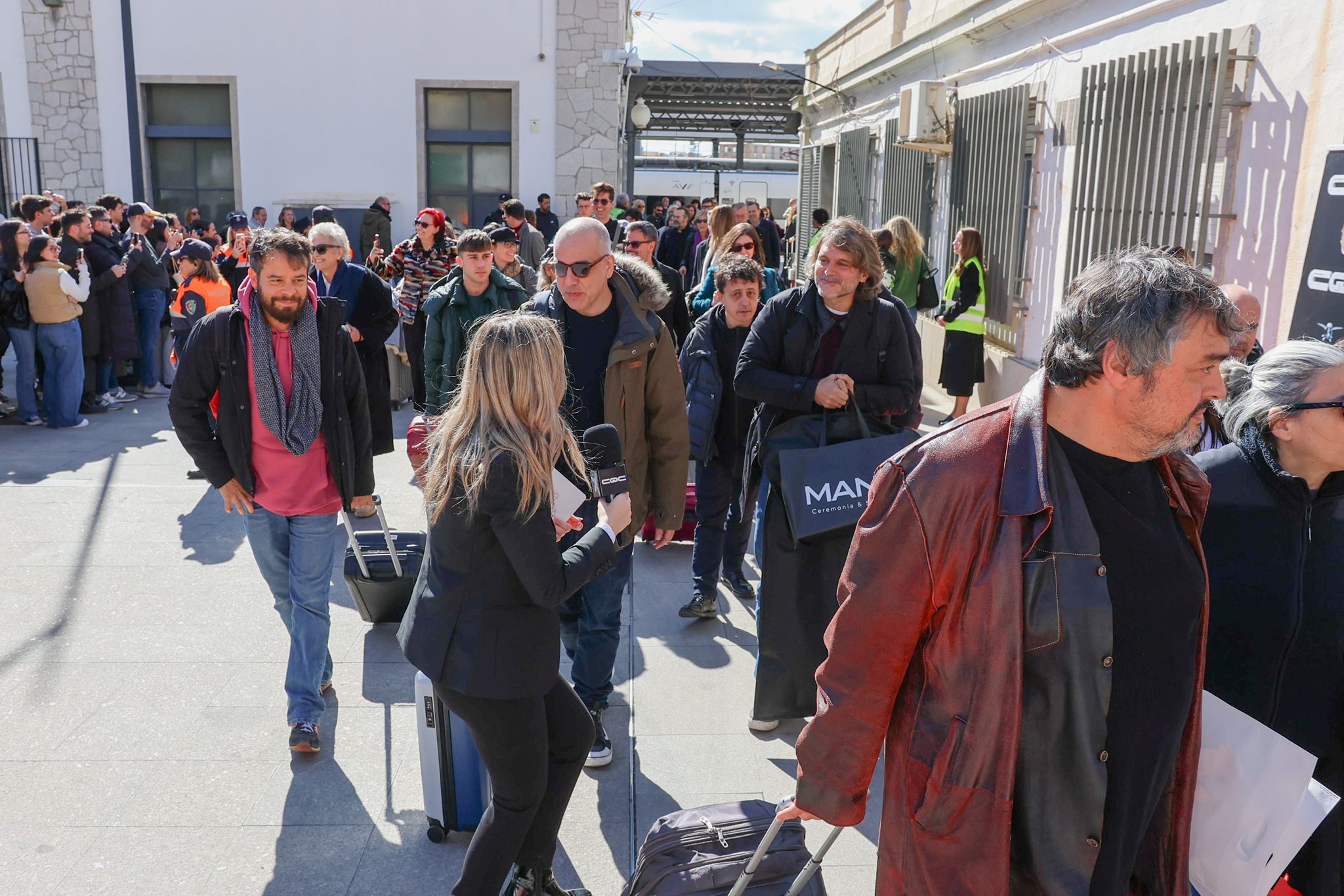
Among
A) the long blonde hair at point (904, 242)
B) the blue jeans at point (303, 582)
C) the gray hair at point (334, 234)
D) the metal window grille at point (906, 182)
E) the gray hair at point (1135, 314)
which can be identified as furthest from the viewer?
the metal window grille at point (906, 182)

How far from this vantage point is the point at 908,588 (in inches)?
77.2

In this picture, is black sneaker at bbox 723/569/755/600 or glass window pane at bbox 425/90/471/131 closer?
black sneaker at bbox 723/569/755/600

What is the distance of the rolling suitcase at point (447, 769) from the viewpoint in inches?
137

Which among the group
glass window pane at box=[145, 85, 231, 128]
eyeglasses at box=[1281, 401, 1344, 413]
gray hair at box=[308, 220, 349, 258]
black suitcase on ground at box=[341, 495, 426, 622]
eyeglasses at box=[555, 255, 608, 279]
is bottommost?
black suitcase on ground at box=[341, 495, 426, 622]

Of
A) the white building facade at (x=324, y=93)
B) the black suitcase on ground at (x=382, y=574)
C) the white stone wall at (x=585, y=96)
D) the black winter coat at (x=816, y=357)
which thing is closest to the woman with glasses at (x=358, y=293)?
the black suitcase on ground at (x=382, y=574)

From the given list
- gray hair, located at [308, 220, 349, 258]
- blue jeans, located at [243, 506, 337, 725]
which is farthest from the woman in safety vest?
blue jeans, located at [243, 506, 337, 725]

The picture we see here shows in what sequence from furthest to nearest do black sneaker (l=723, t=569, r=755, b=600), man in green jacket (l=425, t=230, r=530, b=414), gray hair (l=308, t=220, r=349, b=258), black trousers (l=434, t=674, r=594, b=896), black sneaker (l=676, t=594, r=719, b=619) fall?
gray hair (l=308, t=220, r=349, b=258) < man in green jacket (l=425, t=230, r=530, b=414) < black sneaker (l=723, t=569, r=755, b=600) < black sneaker (l=676, t=594, r=719, b=619) < black trousers (l=434, t=674, r=594, b=896)

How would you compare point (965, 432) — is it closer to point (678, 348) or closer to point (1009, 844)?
point (1009, 844)

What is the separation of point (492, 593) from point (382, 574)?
2.44m

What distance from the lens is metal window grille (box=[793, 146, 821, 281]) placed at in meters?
22.3

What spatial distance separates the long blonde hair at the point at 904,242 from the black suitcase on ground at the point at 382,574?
6.37 meters

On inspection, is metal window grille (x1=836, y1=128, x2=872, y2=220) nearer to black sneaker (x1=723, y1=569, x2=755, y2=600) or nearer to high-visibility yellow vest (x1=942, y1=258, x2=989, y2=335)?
high-visibility yellow vest (x1=942, y1=258, x2=989, y2=335)

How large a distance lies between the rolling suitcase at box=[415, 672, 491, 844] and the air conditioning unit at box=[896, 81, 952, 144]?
1049 cm

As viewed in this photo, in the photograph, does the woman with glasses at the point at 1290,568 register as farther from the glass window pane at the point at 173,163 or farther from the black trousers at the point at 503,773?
the glass window pane at the point at 173,163
